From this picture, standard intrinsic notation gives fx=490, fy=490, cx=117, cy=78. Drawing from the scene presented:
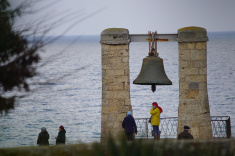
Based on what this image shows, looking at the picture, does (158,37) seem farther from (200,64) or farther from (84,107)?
(84,107)

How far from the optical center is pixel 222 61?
79062 mm

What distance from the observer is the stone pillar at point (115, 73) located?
12883 mm

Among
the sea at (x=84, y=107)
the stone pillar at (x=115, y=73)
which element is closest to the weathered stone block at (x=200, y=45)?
the stone pillar at (x=115, y=73)

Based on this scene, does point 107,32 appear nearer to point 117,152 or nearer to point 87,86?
point 117,152

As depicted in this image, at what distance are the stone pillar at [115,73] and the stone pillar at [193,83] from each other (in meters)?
1.45

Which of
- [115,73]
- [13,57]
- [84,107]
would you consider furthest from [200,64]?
[84,107]

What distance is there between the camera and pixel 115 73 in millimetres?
12961

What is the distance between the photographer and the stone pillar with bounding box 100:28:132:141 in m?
12.9

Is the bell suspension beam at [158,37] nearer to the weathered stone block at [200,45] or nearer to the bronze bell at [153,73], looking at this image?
the weathered stone block at [200,45]

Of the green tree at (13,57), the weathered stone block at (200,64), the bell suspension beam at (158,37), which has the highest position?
the bell suspension beam at (158,37)

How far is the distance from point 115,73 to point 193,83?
207cm

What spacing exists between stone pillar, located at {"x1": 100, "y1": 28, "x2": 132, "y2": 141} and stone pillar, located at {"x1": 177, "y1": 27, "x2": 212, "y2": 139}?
4.75ft

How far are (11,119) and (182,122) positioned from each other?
30.2 meters

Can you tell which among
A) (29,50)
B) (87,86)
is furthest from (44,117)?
(29,50)
